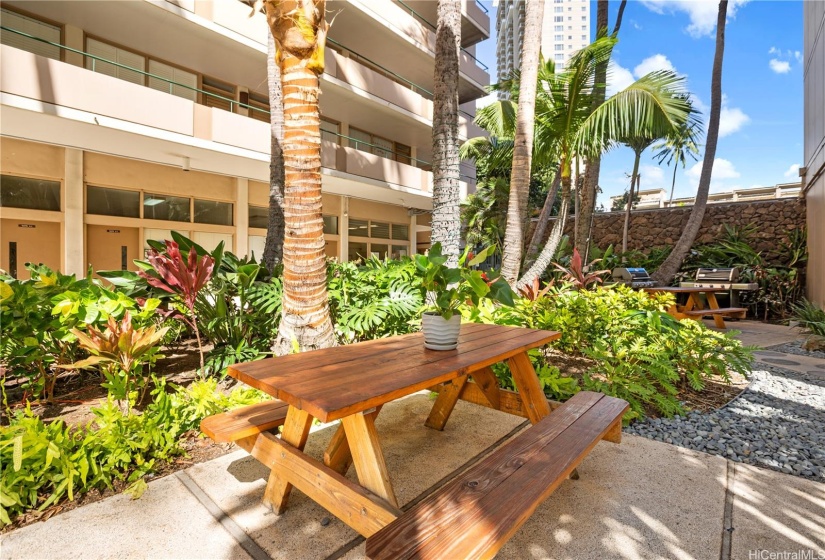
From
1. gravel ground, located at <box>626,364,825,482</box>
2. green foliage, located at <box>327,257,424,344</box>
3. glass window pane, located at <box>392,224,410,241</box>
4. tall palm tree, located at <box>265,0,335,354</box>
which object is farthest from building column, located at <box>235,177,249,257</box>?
Result: gravel ground, located at <box>626,364,825,482</box>

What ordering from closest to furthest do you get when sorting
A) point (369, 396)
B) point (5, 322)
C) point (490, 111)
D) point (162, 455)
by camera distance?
point (369, 396)
point (162, 455)
point (5, 322)
point (490, 111)

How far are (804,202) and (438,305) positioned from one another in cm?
1326

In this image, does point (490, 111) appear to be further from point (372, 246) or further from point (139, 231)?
point (139, 231)

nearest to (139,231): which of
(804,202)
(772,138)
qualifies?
(804,202)

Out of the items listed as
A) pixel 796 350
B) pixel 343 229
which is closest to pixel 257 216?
pixel 343 229

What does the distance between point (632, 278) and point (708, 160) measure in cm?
400

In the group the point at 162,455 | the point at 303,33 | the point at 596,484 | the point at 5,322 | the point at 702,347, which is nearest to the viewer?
the point at 596,484

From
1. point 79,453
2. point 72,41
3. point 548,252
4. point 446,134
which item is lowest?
point 79,453

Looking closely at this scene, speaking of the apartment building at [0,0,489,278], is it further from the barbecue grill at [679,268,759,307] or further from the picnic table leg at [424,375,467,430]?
the barbecue grill at [679,268,759,307]

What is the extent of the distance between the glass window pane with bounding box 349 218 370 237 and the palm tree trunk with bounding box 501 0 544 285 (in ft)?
27.9

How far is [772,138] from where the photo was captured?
4641 cm

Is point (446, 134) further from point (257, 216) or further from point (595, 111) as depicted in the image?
point (257, 216)

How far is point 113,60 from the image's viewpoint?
8555 mm

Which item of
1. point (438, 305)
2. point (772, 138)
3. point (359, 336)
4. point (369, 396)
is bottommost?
point (359, 336)
